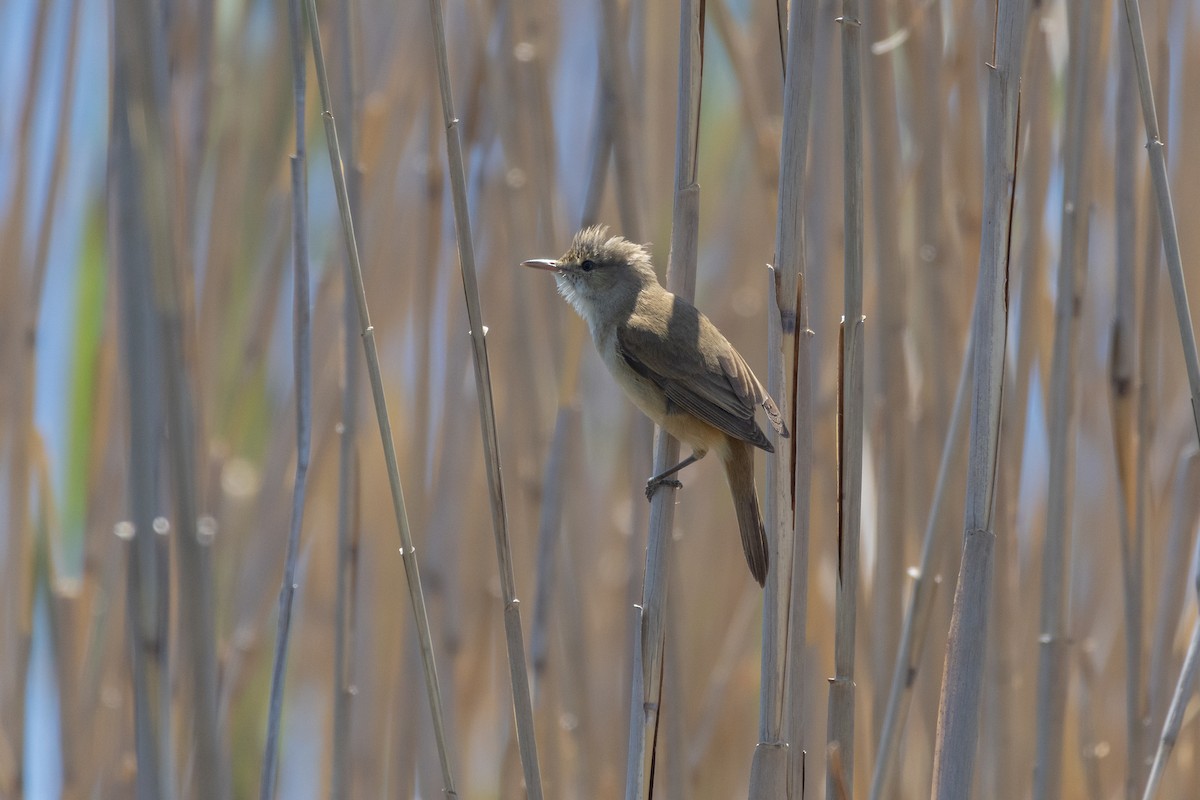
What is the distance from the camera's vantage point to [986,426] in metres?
1.38

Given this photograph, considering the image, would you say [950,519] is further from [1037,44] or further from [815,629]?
[1037,44]

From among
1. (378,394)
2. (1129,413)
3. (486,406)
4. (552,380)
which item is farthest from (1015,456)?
(378,394)

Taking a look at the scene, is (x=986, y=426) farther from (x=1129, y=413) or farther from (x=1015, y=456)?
(x=1015, y=456)

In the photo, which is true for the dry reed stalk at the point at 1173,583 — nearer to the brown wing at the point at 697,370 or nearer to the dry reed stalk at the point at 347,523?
the brown wing at the point at 697,370

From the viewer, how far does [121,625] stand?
2.27 m

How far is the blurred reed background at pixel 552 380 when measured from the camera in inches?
77.3

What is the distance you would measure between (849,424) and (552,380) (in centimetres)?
105

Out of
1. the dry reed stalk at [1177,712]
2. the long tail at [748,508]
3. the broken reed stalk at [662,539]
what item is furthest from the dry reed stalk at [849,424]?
the dry reed stalk at [1177,712]

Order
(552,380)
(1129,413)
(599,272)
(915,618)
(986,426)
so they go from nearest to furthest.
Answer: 1. (986,426)
2. (915,618)
3. (1129,413)
4. (599,272)
5. (552,380)

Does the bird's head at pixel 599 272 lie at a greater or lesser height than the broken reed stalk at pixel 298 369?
greater

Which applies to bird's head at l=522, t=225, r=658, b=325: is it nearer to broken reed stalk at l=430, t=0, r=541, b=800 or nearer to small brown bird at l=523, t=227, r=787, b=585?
small brown bird at l=523, t=227, r=787, b=585

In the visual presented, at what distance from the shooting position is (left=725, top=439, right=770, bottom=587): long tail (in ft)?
6.32

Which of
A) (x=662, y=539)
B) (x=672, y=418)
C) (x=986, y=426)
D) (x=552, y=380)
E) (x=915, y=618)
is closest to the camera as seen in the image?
(x=986, y=426)

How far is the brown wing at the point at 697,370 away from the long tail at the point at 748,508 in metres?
0.10
